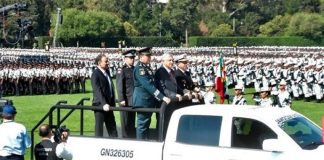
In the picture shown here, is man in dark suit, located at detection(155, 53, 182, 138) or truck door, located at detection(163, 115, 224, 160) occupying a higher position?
man in dark suit, located at detection(155, 53, 182, 138)

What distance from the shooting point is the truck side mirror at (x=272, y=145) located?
9.16m

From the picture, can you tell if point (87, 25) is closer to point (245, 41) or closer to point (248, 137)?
point (245, 41)

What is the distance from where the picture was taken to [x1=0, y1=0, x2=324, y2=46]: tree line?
295 ft

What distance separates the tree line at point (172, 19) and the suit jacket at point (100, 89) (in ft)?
237

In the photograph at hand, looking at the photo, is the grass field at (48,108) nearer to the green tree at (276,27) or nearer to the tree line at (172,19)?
the tree line at (172,19)

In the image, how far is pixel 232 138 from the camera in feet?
31.9

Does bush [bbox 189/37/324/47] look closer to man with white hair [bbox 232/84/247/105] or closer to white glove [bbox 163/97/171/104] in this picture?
man with white hair [bbox 232/84/247/105]

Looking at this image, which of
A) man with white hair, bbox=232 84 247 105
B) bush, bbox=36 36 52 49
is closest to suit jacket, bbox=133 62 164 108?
man with white hair, bbox=232 84 247 105

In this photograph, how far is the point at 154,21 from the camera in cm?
10144

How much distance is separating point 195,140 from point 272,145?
3.65 ft

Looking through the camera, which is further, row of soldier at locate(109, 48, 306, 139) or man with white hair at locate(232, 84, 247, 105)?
man with white hair at locate(232, 84, 247, 105)

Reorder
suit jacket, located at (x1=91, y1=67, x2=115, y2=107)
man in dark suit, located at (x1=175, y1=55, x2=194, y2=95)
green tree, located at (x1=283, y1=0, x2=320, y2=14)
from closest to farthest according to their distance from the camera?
suit jacket, located at (x1=91, y1=67, x2=115, y2=107)
man in dark suit, located at (x1=175, y1=55, x2=194, y2=95)
green tree, located at (x1=283, y1=0, x2=320, y2=14)

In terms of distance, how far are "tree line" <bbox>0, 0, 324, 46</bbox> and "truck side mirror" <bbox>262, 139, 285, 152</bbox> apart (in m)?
75.3

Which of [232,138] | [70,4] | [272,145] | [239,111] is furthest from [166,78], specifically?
[70,4]
